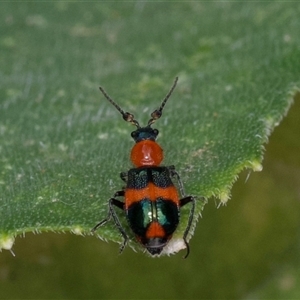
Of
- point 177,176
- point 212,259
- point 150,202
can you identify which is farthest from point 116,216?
point 212,259

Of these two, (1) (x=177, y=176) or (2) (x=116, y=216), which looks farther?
(1) (x=177, y=176)

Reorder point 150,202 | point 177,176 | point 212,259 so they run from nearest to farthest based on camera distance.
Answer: point 150,202
point 177,176
point 212,259

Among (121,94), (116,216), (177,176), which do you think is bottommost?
(116,216)

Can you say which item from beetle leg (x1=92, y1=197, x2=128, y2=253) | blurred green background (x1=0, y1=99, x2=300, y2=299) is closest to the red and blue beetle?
beetle leg (x1=92, y1=197, x2=128, y2=253)

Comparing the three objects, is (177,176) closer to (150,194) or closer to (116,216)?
(150,194)

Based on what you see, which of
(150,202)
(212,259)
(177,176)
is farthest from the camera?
(212,259)

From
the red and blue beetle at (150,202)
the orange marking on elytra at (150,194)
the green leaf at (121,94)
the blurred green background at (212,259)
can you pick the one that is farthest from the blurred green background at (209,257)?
the orange marking on elytra at (150,194)

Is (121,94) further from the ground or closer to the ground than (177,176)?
further from the ground
